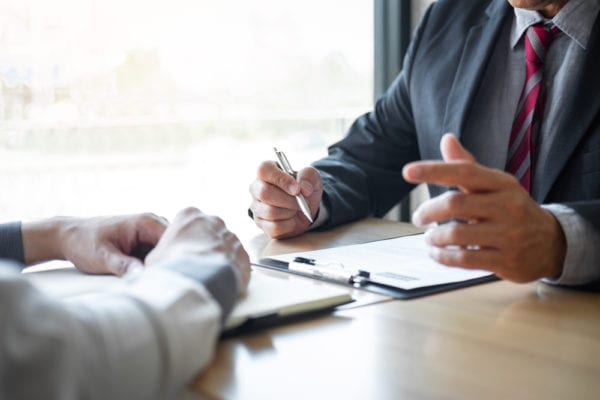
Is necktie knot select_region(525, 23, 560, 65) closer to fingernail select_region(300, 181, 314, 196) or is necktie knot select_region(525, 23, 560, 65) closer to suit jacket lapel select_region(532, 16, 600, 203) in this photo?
suit jacket lapel select_region(532, 16, 600, 203)

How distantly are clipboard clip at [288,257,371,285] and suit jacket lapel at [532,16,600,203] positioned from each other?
557 millimetres

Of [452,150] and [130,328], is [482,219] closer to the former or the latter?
[452,150]

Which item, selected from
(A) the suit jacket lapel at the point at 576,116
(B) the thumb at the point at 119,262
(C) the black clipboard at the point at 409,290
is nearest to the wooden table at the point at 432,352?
(C) the black clipboard at the point at 409,290

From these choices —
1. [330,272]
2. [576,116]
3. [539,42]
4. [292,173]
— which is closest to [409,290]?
[330,272]

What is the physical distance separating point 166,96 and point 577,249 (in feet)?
4.87

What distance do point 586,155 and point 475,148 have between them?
0.96ft

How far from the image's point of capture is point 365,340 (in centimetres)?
92

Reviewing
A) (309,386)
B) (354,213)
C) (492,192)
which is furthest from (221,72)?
(309,386)

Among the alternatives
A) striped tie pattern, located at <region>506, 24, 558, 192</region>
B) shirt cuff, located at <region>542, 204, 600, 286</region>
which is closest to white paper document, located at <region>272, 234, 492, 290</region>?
shirt cuff, located at <region>542, 204, 600, 286</region>

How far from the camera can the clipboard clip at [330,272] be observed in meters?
1.17

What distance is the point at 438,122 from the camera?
6.20 feet

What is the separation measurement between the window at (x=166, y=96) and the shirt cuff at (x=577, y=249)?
1.38 metres

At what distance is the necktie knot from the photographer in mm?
1693

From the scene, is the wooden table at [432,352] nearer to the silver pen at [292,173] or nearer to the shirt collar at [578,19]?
the silver pen at [292,173]
